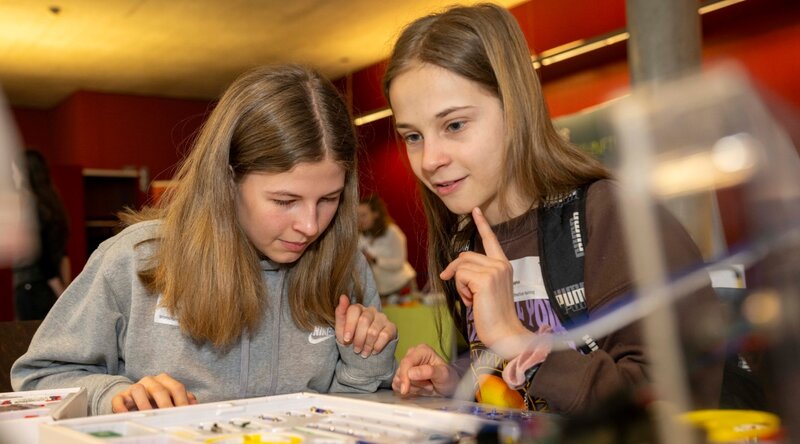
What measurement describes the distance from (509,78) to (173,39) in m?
7.15

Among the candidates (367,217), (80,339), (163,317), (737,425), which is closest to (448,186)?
(163,317)

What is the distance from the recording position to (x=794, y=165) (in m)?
0.44

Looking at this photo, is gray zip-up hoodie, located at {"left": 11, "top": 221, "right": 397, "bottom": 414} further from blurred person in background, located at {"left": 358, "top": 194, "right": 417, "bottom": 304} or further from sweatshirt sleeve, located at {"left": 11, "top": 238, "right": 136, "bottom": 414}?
blurred person in background, located at {"left": 358, "top": 194, "right": 417, "bottom": 304}

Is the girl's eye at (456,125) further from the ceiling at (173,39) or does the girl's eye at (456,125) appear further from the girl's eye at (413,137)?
the ceiling at (173,39)

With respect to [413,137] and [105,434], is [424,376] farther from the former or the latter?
[105,434]

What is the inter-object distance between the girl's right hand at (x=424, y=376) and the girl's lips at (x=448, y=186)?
303mm

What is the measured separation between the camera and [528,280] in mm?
1413

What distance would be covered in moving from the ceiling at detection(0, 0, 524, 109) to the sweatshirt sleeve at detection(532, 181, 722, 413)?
487cm

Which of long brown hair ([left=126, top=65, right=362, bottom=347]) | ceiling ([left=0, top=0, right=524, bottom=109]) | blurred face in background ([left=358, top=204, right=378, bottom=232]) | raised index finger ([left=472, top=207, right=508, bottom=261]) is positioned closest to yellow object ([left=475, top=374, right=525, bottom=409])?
raised index finger ([left=472, top=207, right=508, bottom=261])

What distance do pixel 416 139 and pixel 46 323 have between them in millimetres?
784

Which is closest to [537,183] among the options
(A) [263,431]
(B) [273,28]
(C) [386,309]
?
(A) [263,431]

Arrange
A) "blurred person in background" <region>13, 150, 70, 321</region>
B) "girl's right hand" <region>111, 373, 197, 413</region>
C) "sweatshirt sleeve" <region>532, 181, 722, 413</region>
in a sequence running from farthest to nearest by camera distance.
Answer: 1. "blurred person in background" <region>13, 150, 70, 321</region>
2. "girl's right hand" <region>111, 373, 197, 413</region>
3. "sweatshirt sleeve" <region>532, 181, 722, 413</region>

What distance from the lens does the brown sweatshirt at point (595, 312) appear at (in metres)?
0.43

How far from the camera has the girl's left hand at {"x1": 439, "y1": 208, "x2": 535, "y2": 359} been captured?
1.17 m
